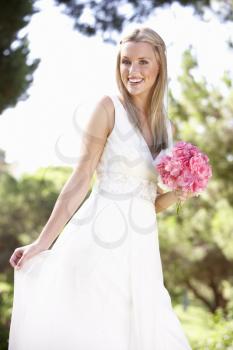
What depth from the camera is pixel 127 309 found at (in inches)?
94.3

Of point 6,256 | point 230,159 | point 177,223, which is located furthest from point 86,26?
point 6,256

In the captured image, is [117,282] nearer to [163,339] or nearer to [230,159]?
[163,339]

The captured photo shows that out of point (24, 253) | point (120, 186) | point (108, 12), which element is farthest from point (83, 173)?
point (108, 12)

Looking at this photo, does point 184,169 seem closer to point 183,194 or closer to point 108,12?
point 183,194

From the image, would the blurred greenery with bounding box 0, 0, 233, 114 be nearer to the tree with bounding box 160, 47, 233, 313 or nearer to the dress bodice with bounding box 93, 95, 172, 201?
the tree with bounding box 160, 47, 233, 313

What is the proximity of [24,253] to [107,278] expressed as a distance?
1.22ft

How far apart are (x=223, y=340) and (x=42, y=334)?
292 cm

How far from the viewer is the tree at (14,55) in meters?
7.74

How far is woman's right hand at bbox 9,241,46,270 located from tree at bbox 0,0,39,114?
5929 millimetres

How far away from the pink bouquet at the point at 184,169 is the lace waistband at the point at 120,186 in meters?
0.11

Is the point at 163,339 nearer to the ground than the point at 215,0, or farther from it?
nearer to the ground

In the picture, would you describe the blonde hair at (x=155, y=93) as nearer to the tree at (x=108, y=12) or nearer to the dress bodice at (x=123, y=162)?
the dress bodice at (x=123, y=162)

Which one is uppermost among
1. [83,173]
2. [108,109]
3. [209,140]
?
[209,140]

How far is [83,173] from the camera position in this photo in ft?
7.97
